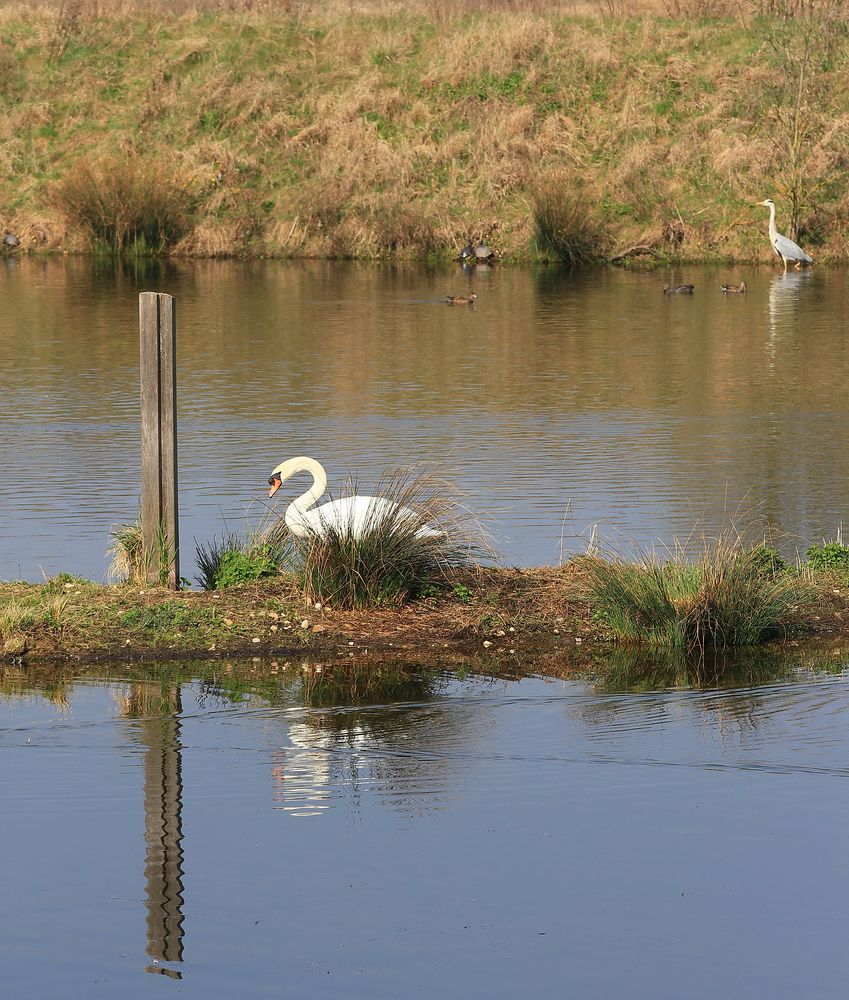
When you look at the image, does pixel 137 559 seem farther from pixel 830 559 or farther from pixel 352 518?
pixel 830 559

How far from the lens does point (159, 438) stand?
9.14 metres

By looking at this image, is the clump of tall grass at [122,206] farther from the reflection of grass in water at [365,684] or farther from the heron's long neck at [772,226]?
the reflection of grass in water at [365,684]

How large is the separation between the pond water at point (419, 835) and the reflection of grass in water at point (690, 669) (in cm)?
6

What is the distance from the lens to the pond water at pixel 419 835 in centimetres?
529

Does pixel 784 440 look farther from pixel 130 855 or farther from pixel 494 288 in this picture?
pixel 494 288

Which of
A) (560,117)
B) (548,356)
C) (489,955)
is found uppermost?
(560,117)

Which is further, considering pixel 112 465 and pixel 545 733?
pixel 112 465

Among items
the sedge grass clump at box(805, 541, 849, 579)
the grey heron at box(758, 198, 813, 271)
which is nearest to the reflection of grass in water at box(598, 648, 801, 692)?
the sedge grass clump at box(805, 541, 849, 579)

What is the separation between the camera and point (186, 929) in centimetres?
553

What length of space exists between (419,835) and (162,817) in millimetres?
1005

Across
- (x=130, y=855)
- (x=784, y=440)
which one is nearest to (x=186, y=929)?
(x=130, y=855)

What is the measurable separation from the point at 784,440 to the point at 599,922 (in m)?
11.1

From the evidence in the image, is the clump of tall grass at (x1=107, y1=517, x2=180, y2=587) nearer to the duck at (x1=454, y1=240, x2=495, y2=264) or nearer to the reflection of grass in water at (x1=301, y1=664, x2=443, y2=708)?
the reflection of grass in water at (x1=301, y1=664, x2=443, y2=708)

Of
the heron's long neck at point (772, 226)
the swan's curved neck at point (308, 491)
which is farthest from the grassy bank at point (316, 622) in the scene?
the heron's long neck at point (772, 226)
